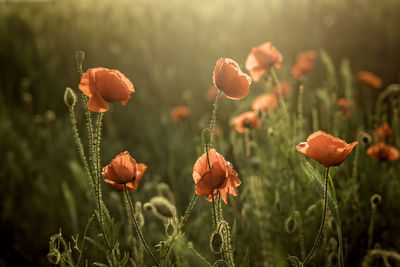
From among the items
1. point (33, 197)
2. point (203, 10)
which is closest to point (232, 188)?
point (33, 197)

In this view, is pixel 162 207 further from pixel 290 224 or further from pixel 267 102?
pixel 267 102

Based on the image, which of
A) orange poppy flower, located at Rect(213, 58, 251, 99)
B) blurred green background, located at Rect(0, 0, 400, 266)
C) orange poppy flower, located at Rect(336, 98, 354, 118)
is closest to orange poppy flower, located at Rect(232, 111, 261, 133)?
orange poppy flower, located at Rect(336, 98, 354, 118)

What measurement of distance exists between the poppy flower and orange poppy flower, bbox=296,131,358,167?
525 millimetres

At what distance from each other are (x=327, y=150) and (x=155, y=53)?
3.75m

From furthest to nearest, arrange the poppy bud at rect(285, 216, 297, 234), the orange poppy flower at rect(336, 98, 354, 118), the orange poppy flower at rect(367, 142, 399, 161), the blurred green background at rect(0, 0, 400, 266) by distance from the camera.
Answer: the blurred green background at rect(0, 0, 400, 266) < the orange poppy flower at rect(336, 98, 354, 118) < the orange poppy flower at rect(367, 142, 399, 161) < the poppy bud at rect(285, 216, 297, 234)

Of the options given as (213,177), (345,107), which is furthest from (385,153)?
(213,177)

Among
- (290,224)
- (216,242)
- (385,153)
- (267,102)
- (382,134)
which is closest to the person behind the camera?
(216,242)

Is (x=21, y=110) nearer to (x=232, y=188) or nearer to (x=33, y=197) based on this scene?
(x=33, y=197)

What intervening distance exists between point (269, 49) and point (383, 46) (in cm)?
302

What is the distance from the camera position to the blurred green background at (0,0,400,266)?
343 centimetres

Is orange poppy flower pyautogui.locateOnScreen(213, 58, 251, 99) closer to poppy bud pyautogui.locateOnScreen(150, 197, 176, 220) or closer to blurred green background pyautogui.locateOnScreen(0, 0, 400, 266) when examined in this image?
poppy bud pyautogui.locateOnScreen(150, 197, 176, 220)

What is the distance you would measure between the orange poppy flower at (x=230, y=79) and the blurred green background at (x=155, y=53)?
1.92m

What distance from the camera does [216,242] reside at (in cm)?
104

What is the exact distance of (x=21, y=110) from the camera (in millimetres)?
4023
